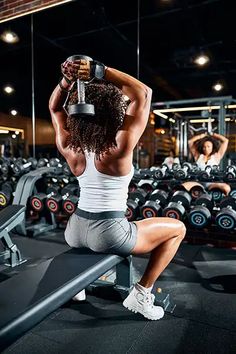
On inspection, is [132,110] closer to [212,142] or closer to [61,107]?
[61,107]

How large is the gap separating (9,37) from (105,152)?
391 centimetres

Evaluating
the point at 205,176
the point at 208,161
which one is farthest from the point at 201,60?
the point at 205,176

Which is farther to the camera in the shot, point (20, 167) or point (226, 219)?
point (20, 167)

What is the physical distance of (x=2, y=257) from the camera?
207 centimetres

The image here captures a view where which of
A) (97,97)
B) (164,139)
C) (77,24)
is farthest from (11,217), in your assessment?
(77,24)

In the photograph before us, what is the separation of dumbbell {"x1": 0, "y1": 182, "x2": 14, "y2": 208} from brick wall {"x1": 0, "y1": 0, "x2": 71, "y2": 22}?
7.43ft

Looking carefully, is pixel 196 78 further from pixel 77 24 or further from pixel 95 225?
pixel 95 225

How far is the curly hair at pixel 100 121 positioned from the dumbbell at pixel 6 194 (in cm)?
217

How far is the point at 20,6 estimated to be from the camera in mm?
3756

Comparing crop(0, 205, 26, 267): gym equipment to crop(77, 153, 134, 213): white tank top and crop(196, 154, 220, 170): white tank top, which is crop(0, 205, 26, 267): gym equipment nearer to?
crop(77, 153, 134, 213): white tank top

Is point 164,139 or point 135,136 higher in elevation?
point 164,139

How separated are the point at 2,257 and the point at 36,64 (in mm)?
3343

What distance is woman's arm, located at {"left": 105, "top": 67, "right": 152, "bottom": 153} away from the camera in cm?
110

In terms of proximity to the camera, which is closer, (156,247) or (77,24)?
(156,247)
